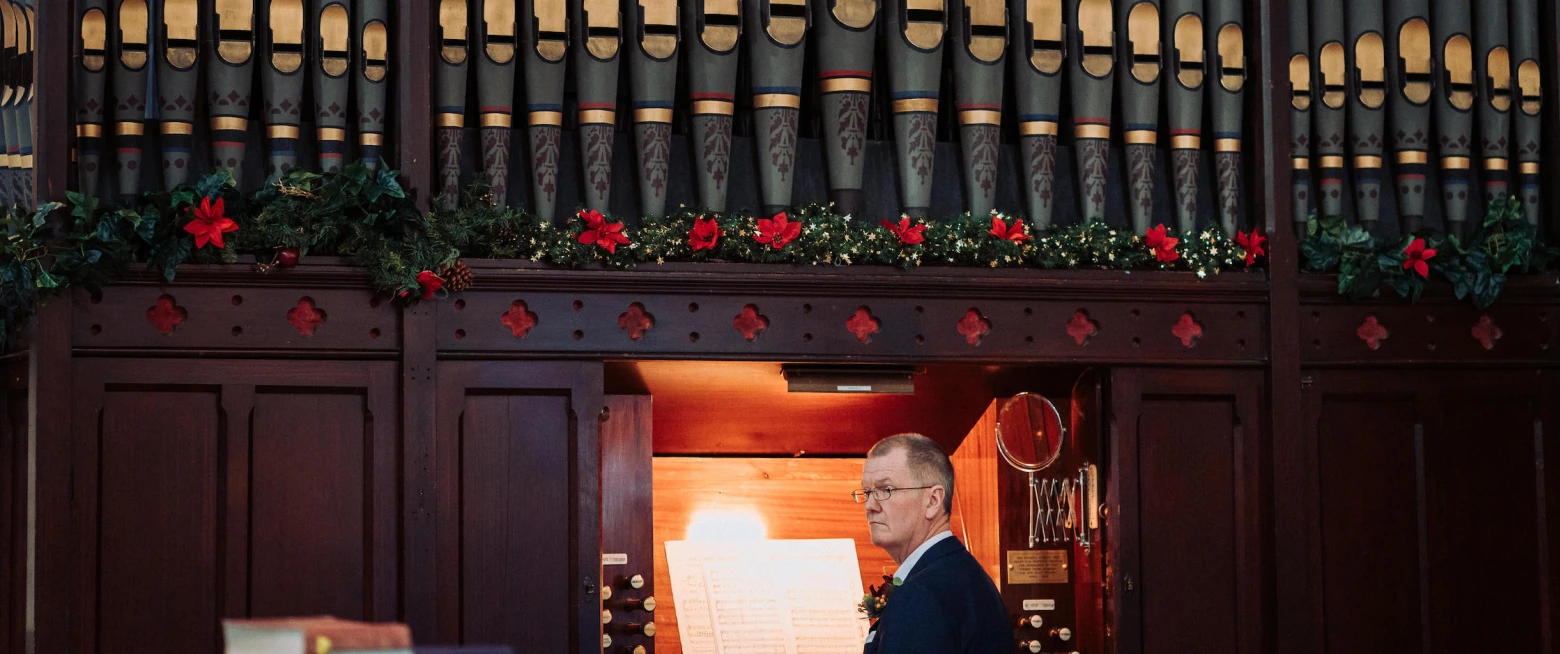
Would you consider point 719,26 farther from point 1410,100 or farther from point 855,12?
point 1410,100

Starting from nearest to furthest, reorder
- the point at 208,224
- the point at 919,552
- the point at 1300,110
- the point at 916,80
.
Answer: the point at 919,552, the point at 208,224, the point at 916,80, the point at 1300,110

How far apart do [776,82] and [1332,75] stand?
90.2 inches

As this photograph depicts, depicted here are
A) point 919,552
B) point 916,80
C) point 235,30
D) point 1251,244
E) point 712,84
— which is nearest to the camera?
point 919,552

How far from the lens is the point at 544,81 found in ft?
21.0

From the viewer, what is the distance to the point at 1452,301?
686 centimetres

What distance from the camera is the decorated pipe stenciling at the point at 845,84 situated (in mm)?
6535

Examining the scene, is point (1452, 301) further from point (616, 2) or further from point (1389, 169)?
point (616, 2)

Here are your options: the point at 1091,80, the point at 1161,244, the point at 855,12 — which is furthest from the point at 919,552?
the point at 1091,80

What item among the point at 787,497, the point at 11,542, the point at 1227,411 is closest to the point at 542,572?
the point at 787,497

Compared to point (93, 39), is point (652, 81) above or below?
below

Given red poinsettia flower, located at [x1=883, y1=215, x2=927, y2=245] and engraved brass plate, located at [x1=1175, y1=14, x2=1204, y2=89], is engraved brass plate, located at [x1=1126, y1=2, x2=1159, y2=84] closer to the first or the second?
engraved brass plate, located at [x1=1175, y1=14, x2=1204, y2=89]

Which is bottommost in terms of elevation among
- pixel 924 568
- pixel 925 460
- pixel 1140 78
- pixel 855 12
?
pixel 924 568

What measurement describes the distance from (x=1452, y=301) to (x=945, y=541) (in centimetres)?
312

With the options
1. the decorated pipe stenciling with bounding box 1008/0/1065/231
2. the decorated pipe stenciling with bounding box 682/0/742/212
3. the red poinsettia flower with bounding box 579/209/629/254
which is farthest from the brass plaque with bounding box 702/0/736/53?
the decorated pipe stenciling with bounding box 1008/0/1065/231
